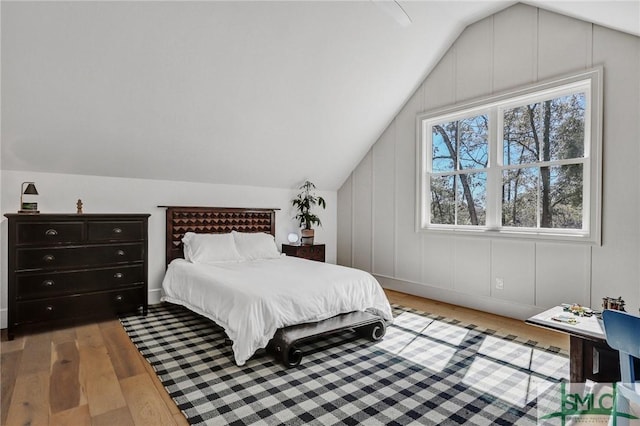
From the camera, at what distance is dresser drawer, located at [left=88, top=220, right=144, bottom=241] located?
11.5ft

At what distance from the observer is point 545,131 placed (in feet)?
11.9

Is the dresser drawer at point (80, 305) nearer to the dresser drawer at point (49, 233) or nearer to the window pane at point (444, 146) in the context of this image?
the dresser drawer at point (49, 233)

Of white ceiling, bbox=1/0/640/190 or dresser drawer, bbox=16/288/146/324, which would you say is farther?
dresser drawer, bbox=16/288/146/324

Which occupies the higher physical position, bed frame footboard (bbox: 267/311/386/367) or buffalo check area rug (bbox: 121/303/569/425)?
bed frame footboard (bbox: 267/311/386/367)

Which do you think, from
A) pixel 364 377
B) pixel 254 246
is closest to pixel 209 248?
pixel 254 246

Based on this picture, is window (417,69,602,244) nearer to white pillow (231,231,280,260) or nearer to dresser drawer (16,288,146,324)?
white pillow (231,231,280,260)

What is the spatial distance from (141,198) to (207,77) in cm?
176

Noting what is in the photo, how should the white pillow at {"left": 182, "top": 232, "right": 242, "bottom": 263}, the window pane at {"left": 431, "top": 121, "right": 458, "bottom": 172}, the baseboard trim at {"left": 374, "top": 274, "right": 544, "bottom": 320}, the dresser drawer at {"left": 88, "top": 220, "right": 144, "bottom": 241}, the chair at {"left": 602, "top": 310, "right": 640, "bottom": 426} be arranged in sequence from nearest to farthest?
the chair at {"left": 602, "top": 310, "right": 640, "bottom": 426} < the dresser drawer at {"left": 88, "top": 220, "right": 144, "bottom": 241} < the baseboard trim at {"left": 374, "top": 274, "right": 544, "bottom": 320} < the white pillow at {"left": 182, "top": 232, "right": 242, "bottom": 263} < the window pane at {"left": 431, "top": 121, "right": 458, "bottom": 172}

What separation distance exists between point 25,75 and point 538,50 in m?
4.67

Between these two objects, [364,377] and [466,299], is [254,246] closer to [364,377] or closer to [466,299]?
[364,377]

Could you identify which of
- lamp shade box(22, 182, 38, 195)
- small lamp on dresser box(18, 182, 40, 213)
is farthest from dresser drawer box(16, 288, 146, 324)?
lamp shade box(22, 182, 38, 195)

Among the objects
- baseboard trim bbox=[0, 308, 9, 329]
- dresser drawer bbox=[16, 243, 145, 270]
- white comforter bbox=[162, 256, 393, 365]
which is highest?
dresser drawer bbox=[16, 243, 145, 270]

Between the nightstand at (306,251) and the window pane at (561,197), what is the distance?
9.52 ft

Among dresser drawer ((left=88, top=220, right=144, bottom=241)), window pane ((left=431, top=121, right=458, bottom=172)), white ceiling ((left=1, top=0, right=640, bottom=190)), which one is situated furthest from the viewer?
window pane ((left=431, top=121, right=458, bottom=172))
